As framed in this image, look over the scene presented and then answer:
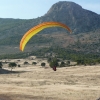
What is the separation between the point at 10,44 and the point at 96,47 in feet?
200

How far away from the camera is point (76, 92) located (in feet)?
99.5

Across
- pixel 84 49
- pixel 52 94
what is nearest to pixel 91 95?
pixel 52 94

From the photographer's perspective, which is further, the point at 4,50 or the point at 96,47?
the point at 4,50

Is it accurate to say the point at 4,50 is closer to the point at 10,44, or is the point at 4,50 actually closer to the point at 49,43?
the point at 10,44

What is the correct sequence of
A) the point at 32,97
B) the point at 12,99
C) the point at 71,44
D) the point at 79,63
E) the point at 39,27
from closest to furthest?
the point at 39,27, the point at 12,99, the point at 32,97, the point at 79,63, the point at 71,44

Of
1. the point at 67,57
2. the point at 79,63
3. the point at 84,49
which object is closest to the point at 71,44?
the point at 84,49

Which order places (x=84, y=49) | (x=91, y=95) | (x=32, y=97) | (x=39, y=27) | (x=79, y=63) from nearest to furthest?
(x=39, y=27) < (x=32, y=97) < (x=91, y=95) < (x=79, y=63) < (x=84, y=49)

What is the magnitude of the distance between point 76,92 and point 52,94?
126 inches

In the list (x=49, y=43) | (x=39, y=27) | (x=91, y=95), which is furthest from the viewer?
(x=49, y=43)

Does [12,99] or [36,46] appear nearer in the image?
[12,99]

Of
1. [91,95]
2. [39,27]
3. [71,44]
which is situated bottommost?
[91,95]

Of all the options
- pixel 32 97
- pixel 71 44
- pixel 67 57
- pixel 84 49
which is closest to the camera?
pixel 32 97

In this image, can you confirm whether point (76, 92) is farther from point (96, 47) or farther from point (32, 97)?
point (96, 47)

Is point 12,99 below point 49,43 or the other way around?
below
